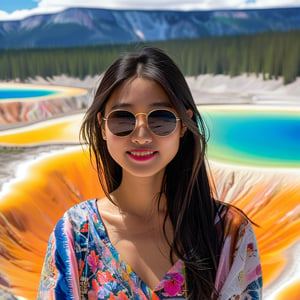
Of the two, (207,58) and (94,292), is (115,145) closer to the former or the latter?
(94,292)

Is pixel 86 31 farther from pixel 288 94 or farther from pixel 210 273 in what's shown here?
pixel 210 273

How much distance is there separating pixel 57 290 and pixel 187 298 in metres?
0.39

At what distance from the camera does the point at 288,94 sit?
21734mm

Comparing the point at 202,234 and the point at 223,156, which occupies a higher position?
the point at 202,234

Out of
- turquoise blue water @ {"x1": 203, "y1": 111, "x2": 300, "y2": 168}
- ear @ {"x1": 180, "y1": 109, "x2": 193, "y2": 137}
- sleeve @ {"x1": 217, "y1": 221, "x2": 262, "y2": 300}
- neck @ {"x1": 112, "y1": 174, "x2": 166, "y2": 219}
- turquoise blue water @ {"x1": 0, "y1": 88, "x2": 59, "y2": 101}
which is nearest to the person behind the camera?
sleeve @ {"x1": 217, "y1": 221, "x2": 262, "y2": 300}

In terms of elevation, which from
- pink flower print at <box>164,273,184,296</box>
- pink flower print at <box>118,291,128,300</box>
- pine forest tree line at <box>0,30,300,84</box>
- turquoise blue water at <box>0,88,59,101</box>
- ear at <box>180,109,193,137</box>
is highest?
ear at <box>180,109,193,137</box>

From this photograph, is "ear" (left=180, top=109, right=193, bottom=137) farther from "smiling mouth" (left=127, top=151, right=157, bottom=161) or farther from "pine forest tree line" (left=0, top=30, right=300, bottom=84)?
"pine forest tree line" (left=0, top=30, right=300, bottom=84)

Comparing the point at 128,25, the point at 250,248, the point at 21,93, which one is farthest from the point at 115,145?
the point at 128,25

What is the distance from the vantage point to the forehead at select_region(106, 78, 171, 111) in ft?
4.45

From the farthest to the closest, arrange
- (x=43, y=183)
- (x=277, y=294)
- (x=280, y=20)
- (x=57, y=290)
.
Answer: (x=280, y=20), (x=43, y=183), (x=277, y=294), (x=57, y=290)

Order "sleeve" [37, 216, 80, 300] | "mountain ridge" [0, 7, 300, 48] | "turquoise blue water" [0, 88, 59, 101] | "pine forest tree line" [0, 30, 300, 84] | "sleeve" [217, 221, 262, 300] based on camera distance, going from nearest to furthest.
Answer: "sleeve" [37, 216, 80, 300] < "sleeve" [217, 221, 262, 300] < "turquoise blue water" [0, 88, 59, 101] < "pine forest tree line" [0, 30, 300, 84] < "mountain ridge" [0, 7, 300, 48]

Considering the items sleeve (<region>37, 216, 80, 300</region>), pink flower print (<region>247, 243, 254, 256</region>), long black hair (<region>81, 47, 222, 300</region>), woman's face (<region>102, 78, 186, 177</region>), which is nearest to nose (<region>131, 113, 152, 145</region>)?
woman's face (<region>102, 78, 186, 177</region>)

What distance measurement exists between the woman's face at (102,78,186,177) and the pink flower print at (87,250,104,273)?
0.96 feet

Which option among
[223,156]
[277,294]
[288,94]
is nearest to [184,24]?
[288,94]
